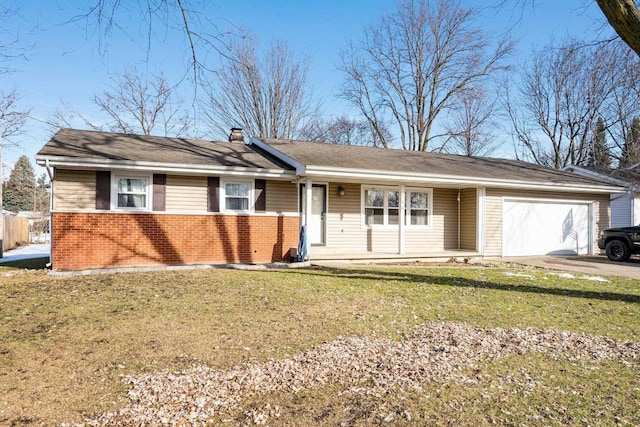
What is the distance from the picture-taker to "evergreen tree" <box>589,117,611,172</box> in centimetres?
2798

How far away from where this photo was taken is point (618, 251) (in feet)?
44.6

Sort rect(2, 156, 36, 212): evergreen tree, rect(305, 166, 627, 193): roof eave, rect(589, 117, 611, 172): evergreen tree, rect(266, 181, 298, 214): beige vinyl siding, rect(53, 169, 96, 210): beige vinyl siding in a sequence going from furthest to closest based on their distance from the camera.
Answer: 1. rect(2, 156, 36, 212): evergreen tree
2. rect(589, 117, 611, 172): evergreen tree
3. rect(266, 181, 298, 214): beige vinyl siding
4. rect(305, 166, 627, 193): roof eave
5. rect(53, 169, 96, 210): beige vinyl siding

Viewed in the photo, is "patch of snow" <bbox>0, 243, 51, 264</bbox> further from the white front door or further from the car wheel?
the car wheel

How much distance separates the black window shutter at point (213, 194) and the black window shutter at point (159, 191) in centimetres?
110

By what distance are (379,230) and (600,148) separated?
2385 cm

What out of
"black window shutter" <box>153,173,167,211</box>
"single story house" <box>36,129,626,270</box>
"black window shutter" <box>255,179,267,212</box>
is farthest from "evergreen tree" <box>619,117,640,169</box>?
"black window shutter" <box>153,173,167,211</box>

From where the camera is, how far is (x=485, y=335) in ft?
16.7

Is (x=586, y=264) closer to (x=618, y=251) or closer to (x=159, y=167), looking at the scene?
(x=618, y=251)

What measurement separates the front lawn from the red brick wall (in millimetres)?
1093

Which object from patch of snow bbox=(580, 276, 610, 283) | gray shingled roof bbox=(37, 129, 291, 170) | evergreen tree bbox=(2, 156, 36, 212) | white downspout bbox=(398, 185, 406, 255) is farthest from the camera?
evergreen tree bbox=(2, 156, 36, 212)

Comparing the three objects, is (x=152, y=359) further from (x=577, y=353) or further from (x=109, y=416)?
(x=577, y=353)

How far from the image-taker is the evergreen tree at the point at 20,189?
45.3 meters

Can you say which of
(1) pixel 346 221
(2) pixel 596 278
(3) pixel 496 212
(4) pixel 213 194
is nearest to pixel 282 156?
(4) pixel 213 194

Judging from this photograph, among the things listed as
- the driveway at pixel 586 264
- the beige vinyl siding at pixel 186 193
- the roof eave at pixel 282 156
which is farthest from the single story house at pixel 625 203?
the beige vinyl siding at pixel 186 193
